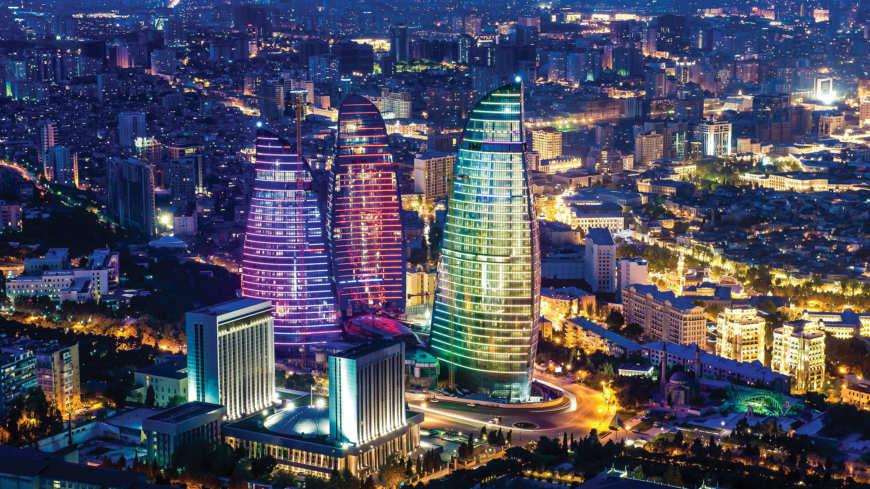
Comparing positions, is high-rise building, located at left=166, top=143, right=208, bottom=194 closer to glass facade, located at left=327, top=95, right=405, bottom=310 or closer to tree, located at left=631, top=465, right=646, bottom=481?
glass facade, located at left=327, top=95, right=405, bottom=310

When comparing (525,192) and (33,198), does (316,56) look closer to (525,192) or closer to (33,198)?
(33,198)

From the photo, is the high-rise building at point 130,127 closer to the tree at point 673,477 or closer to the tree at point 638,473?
the tree at point 638,473

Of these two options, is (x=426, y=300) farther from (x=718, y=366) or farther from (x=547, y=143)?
(x=547, y=143)

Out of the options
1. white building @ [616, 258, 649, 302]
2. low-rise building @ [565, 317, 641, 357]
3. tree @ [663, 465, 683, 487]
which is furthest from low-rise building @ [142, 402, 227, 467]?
white building @ [616, 258, 649, 302]

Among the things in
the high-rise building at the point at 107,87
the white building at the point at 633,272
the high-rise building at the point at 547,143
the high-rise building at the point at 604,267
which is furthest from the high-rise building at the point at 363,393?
the high-rise building at the point at 107,87

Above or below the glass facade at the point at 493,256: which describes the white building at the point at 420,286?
below


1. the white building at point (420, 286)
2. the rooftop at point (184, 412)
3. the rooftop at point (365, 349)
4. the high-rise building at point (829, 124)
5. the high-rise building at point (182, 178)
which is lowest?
the rooftop at point (184, 412)

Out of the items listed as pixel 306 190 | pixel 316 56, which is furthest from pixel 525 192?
pixel 316 56
